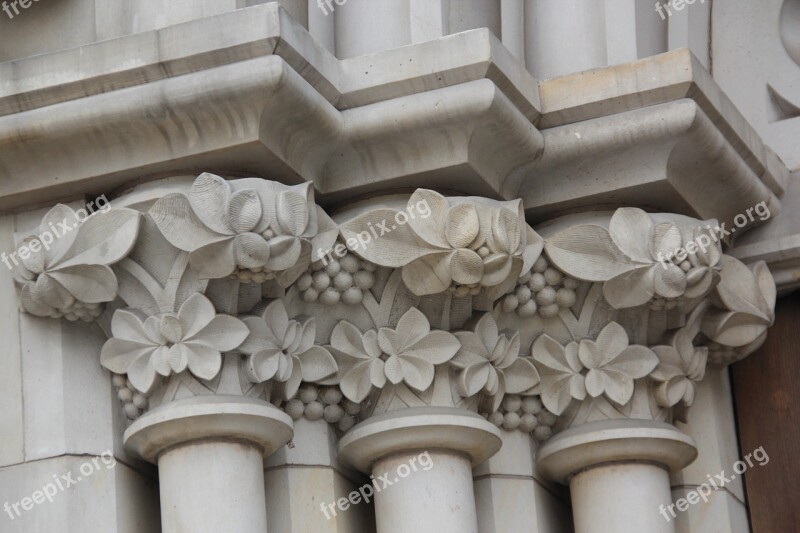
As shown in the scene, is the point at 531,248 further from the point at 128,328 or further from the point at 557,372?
the point at 128,328

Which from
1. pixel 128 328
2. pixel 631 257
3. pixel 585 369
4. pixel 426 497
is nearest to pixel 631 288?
pixel 631 257

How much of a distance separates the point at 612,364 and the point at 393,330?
40 centimetres

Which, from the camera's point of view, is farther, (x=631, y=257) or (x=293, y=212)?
(x=631, y=257)

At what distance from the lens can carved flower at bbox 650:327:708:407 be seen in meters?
3.36

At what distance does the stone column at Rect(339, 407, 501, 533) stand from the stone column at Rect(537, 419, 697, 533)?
0.68 ft

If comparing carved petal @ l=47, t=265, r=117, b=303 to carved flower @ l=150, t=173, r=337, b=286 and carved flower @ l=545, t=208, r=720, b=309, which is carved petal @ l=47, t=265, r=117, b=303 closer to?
carved flower @ l=150, t=173, r=337, b=286

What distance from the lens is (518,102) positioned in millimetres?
3182

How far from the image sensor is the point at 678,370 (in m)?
3.40

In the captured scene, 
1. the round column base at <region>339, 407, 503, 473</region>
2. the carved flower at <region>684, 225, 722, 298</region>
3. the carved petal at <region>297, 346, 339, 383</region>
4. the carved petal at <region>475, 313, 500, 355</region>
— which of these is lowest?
the round column base at <region>339, 407, 503, 473</region>

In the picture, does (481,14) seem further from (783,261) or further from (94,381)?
(94,381)

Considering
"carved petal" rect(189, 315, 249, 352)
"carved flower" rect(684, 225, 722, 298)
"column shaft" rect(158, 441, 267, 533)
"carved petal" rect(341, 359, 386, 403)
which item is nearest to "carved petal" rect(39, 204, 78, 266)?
"carved petal" rect(189, 315, 249, 352)

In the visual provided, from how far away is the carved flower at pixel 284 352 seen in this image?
3039 mm

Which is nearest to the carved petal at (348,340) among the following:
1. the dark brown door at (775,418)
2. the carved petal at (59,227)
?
the carved petal at (59,227)

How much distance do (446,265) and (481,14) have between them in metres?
0.57
